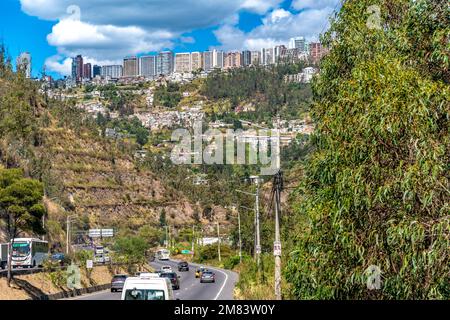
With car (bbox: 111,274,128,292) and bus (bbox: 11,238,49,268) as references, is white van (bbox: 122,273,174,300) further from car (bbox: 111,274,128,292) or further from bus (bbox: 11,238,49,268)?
bus (bbox: 11,238,49,268)

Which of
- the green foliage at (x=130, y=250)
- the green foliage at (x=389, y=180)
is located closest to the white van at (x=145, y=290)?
the green foliage at (x=389, y=180)

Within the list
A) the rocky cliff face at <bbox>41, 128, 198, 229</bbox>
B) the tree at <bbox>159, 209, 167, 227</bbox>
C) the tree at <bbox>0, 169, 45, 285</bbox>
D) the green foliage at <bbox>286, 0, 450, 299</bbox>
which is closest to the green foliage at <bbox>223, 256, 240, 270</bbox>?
the rocky cliff face at <bbox>41, 128, 198, 229</bbox>

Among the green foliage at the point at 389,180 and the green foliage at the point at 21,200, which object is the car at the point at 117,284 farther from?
the green foliage at the point at 389,180

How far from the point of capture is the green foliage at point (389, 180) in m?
13.7

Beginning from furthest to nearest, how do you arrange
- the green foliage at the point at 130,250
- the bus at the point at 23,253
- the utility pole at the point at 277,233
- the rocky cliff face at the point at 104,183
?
1. the rocky cliff face at the point at 104,183
2. the green foliage at the point at 130,250
3. the bus at the point at 23,253
4. the utility pole at the point at 277,233

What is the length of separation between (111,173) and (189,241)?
25755 mm

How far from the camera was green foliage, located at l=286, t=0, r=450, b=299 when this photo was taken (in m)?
13.7

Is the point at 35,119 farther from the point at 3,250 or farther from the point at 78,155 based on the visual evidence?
the point at 3,250

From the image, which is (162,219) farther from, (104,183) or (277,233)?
(277,233)

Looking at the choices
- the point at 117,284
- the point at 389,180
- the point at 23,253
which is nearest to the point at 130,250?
the point at 23,253

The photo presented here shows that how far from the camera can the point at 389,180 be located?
1444 cm

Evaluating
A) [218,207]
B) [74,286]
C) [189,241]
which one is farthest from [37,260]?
[218,207]

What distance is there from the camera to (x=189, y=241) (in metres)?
161
